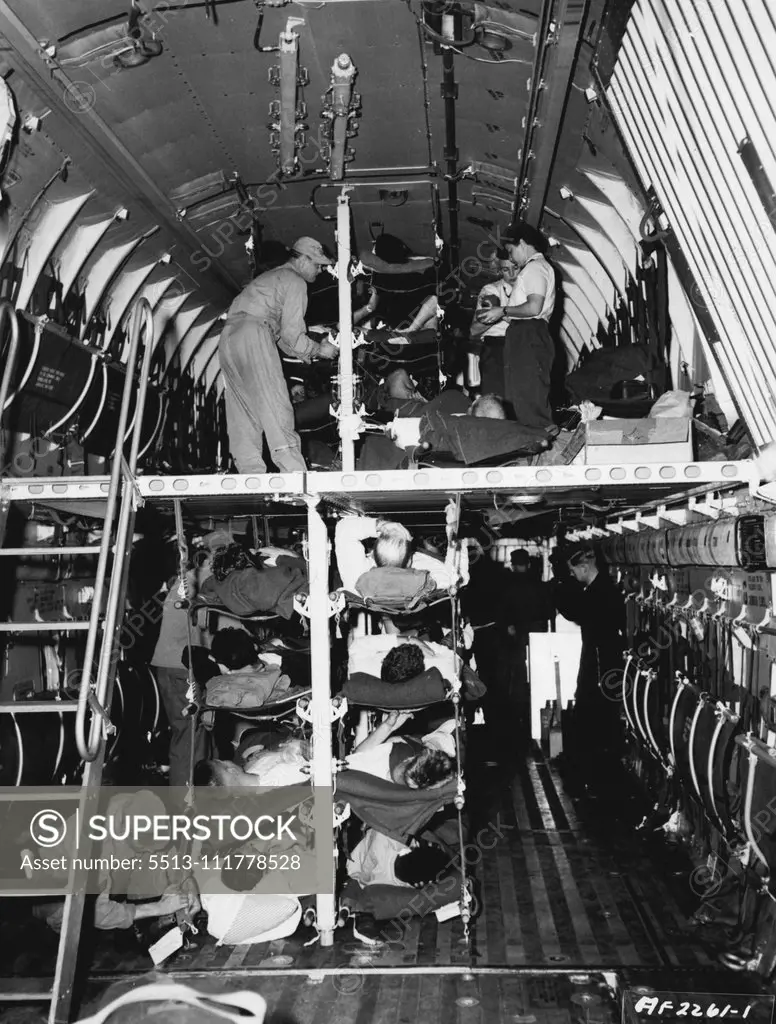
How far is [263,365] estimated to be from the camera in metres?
5.58

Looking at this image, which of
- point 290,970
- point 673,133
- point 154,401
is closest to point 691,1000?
point 290,970

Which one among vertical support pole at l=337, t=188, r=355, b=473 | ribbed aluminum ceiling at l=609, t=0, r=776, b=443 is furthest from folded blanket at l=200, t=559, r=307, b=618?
ribbed aluminum ceiling at l=609, t=0, r=776, b=443

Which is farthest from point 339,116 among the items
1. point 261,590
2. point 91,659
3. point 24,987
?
point 24,987

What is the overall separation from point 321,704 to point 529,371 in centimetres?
245

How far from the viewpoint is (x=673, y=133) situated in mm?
3977

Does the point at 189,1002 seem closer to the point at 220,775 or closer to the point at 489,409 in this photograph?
the point at 220,775

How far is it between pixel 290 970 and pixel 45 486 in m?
3.08

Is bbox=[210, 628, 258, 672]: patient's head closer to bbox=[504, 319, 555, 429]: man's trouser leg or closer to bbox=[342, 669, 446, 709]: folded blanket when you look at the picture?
bbox=[342, 669, 446, 709]: folded blanket

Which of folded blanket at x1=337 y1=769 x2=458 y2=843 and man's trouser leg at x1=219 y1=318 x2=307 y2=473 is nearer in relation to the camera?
folded blanket at x1=337 y1=769 x2=458 y2=843

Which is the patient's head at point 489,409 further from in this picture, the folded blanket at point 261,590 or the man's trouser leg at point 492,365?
the folded blanket at point 261,590

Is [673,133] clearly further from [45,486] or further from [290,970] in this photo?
[290,970]

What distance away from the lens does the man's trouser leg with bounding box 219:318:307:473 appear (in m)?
5.54

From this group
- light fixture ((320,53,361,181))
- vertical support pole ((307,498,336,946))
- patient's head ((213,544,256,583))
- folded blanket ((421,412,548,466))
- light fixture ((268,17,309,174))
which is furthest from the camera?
patient's head ((213,544,256,583))

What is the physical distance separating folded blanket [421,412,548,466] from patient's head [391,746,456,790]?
189 centimetres
